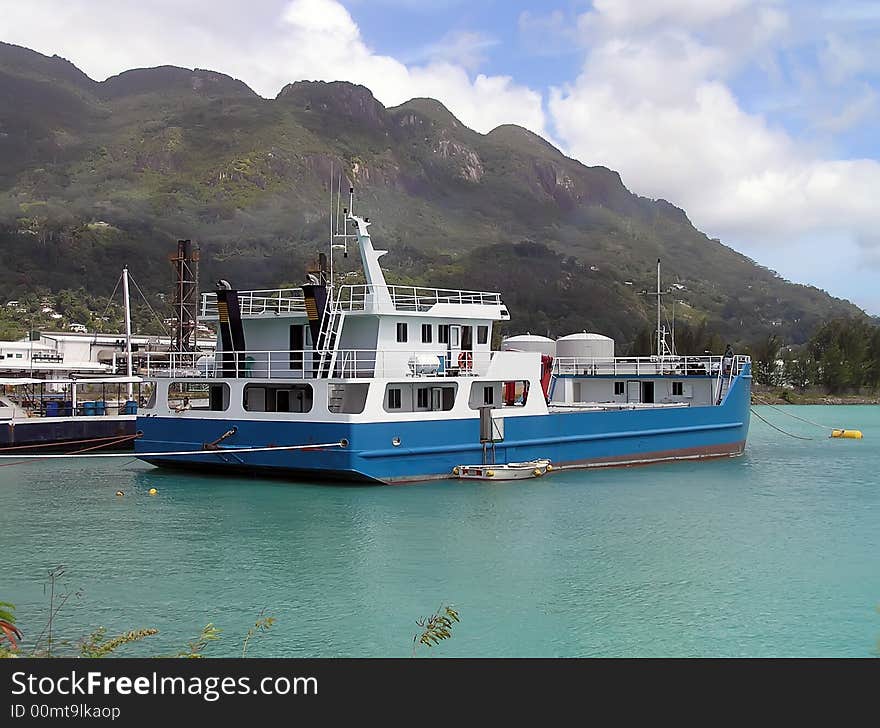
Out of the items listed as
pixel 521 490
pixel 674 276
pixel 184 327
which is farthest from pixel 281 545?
pixel 674 276

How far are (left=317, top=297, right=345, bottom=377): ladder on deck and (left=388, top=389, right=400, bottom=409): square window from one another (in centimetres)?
171

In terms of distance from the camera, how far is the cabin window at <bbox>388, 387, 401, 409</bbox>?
25.5 meters

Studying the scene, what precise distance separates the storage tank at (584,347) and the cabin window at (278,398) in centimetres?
1560

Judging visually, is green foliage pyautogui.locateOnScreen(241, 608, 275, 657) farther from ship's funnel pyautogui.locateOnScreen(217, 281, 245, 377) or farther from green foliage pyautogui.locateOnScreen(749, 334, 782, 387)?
green foliage pyautogui.locateOnScreen(749, 334, 782, 387)

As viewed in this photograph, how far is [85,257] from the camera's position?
11988 centimetres

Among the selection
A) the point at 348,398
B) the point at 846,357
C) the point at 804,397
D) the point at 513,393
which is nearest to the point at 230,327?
the point at 348,398

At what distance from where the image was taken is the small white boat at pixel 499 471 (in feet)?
83.6

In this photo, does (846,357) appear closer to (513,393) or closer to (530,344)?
(530,344)

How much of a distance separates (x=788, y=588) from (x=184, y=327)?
37869mm

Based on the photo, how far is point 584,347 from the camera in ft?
128

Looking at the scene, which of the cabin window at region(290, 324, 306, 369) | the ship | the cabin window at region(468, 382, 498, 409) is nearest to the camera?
the ship

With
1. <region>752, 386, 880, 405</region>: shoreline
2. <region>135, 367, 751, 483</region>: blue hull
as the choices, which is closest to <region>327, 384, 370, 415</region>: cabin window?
<region>135, 367, 751, 483</region>: blue hull

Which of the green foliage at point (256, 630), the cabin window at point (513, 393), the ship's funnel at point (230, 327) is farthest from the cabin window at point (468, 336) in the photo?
the green foliage at point (256, 630)
